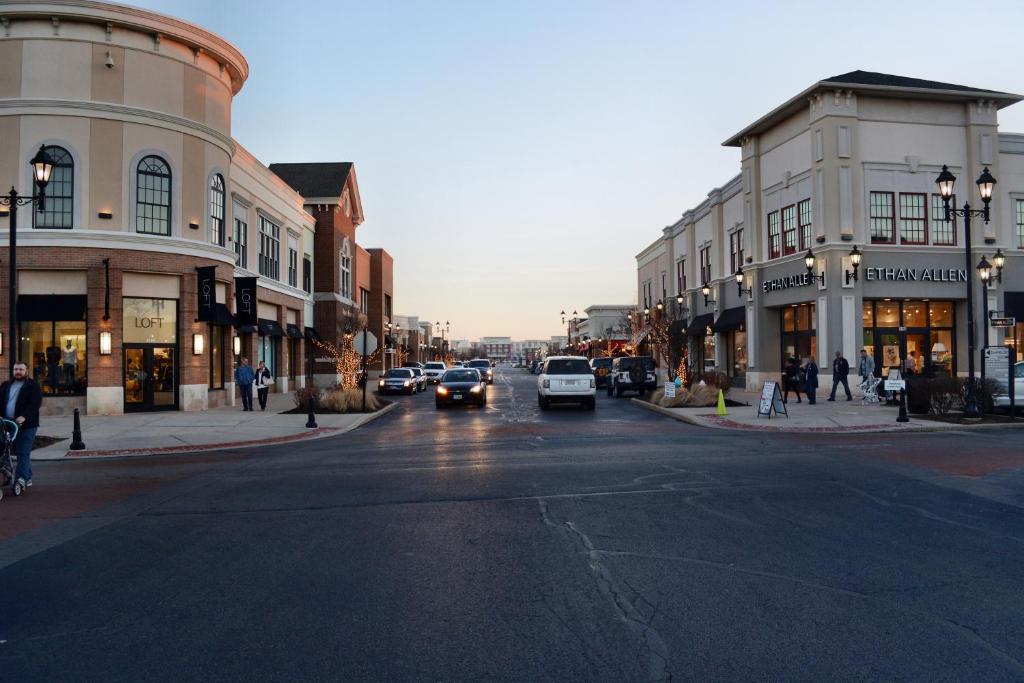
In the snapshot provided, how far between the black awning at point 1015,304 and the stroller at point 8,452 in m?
37.2

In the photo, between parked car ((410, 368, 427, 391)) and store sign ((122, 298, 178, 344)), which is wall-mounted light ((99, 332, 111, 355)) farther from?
parked car ((410, 368, 427, 391))

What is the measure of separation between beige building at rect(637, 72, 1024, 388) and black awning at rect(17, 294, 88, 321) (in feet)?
76.6

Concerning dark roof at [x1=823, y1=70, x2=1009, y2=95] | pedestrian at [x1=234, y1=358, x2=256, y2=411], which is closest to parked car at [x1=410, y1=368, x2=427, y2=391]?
pedestrian at [x1=234, y1=358, x2=256, y2=411]

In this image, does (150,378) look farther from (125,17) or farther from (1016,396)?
(1016,396)

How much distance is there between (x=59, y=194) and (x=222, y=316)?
6.51 m

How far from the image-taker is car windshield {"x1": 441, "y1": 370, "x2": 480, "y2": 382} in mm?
29688

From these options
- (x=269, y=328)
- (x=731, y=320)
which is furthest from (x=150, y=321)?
(x=731, y=320)

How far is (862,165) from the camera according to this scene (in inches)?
1272

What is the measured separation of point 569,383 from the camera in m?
26.6

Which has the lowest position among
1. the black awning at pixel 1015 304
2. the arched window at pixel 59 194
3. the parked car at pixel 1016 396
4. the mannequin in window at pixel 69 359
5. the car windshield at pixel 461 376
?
the parked car at pixel 1016 396

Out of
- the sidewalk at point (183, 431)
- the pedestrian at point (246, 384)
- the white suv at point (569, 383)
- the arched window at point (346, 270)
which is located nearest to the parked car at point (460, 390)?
the white suv at point (569, 383)

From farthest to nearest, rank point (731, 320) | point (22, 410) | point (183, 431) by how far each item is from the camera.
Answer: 1. point (731, 320)
2. point (183, 431)
3. point (22, 410)

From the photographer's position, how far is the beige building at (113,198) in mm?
23969

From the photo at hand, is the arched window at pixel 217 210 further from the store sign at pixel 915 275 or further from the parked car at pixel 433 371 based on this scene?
the store sign at pixel 915 275
